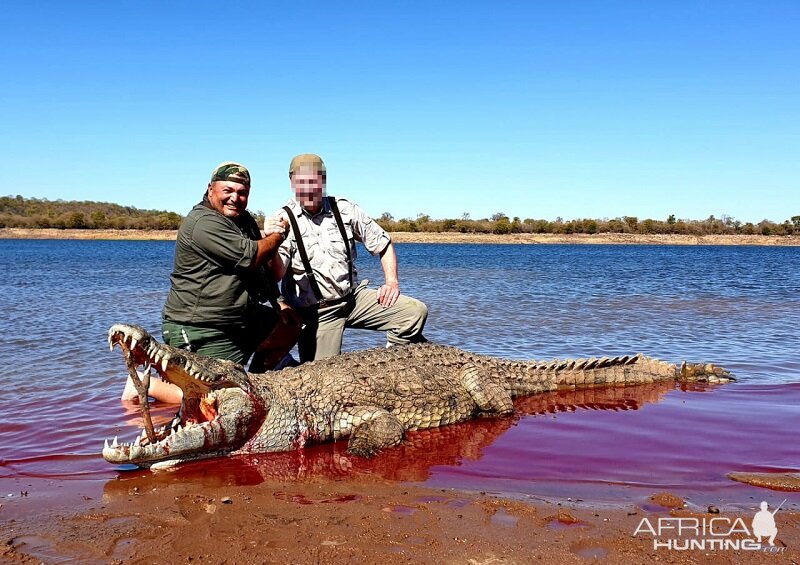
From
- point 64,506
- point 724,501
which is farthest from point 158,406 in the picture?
point 724,501

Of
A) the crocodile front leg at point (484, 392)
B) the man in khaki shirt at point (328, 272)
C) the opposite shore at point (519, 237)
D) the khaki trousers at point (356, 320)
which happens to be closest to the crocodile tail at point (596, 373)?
the crocodile front leg at point (484, 392)

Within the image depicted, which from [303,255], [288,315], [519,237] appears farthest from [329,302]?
[519,237]

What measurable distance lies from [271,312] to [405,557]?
332 cm

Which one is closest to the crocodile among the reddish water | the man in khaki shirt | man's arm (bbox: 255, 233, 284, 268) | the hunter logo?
the reddish water

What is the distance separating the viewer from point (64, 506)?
Answer: 13.2 feet

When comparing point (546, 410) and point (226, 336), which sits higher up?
point (226, 336)

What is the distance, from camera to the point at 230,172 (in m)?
5.37

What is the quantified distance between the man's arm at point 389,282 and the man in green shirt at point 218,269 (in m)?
1.14

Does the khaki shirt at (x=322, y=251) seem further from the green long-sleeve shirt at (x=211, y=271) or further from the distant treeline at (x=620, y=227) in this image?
the distant treeline at (x=620, y=227)

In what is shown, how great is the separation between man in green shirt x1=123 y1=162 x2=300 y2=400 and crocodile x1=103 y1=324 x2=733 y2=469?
1.45 ft

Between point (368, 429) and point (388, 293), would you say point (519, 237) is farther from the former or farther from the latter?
point (368, 429)

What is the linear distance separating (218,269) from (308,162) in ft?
A: 4.26

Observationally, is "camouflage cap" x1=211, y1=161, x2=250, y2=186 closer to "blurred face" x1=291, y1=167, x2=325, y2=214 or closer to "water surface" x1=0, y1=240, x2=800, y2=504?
"blurred face" x1=291, y1=167, x2=325, y2=214

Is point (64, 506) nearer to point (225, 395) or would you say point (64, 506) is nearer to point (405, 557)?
point (225, 395)
